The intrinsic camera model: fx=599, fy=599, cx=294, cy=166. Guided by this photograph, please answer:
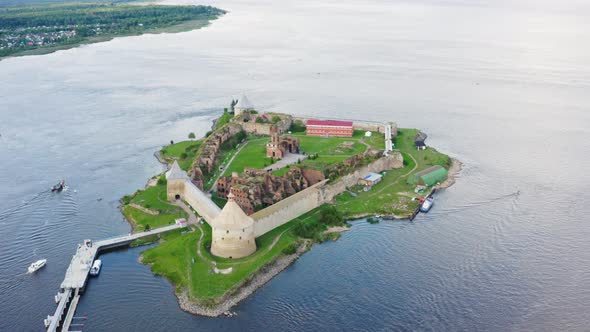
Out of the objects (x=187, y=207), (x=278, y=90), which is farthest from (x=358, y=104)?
(x=187, y=207)

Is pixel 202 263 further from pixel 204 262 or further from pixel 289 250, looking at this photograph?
pixel 289 250

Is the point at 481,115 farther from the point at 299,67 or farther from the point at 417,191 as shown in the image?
the point at 299,67

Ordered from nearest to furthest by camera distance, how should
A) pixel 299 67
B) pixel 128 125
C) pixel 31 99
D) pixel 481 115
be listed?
pixel 128 125
pixel 481 115
pixel 31 99
pixel 299 67

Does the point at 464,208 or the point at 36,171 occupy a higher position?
the point at 464,208

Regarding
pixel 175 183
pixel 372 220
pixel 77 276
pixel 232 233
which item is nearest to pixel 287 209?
pixel 372 220

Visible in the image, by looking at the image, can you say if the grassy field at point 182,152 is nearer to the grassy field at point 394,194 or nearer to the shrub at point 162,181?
the shrub at point 162,181

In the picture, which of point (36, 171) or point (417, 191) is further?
point (36, 171)

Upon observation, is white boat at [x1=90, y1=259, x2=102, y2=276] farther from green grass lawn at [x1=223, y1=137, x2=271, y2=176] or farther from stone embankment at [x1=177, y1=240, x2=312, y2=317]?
green grass lawn at [x1=223, y1=137, x2=271, y2=176]

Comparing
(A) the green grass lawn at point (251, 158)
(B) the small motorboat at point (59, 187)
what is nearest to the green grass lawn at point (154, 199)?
(A) the green grass lawn at point (251, 158)
